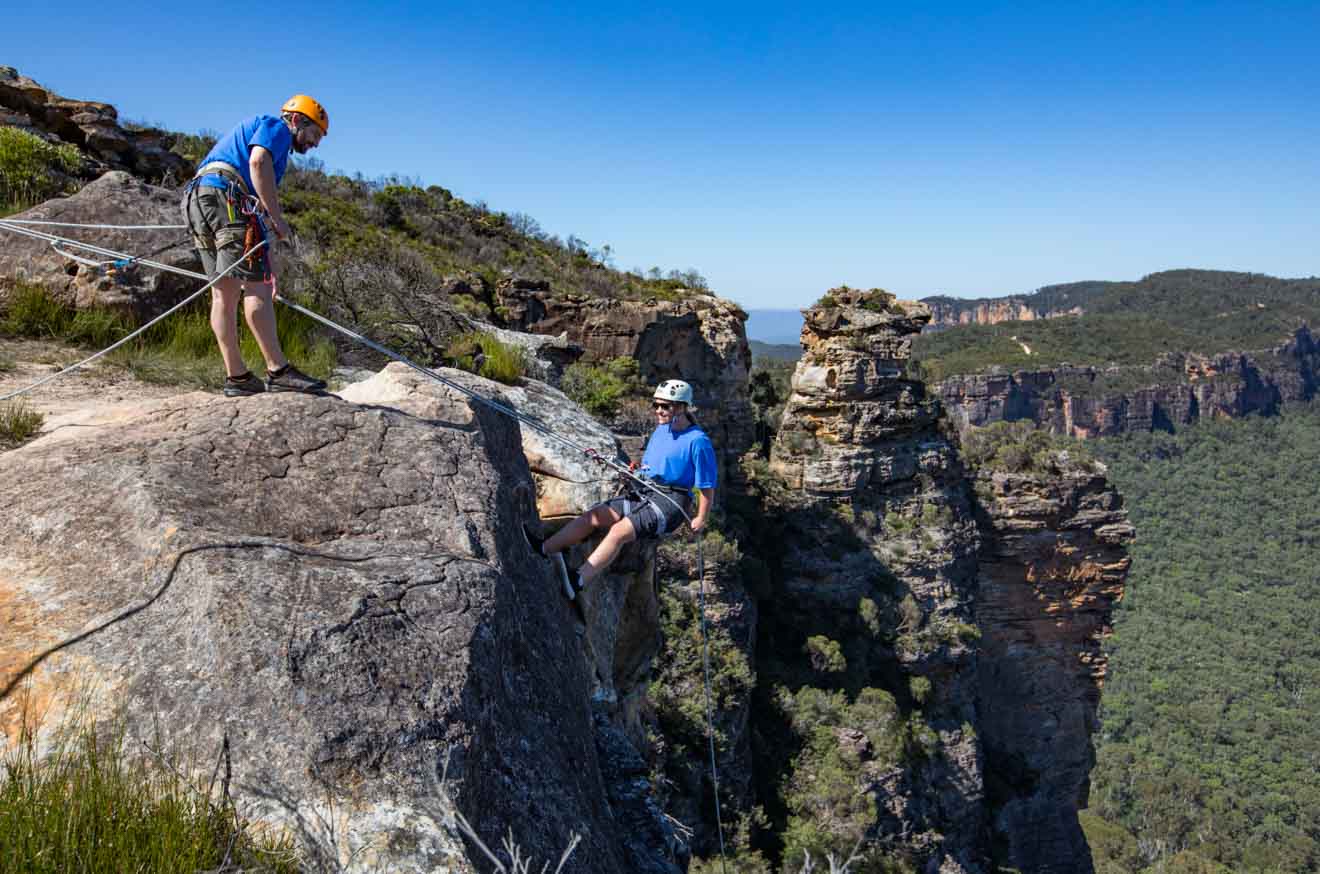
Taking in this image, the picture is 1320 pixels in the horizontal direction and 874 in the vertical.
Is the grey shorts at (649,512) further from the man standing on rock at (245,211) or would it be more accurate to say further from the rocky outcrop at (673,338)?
the rocky outcrop at (673,338)

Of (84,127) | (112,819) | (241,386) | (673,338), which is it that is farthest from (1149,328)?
(112,819)

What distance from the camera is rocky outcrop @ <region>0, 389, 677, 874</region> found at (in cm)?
200

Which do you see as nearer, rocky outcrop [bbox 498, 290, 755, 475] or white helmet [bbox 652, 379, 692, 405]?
white helmet [bbox 652, 379, 692, 405]

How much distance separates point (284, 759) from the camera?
1.98 m

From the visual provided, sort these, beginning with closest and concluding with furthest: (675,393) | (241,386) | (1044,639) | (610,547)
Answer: (241,386)
(610,547)
(675,393)
(1044,639)

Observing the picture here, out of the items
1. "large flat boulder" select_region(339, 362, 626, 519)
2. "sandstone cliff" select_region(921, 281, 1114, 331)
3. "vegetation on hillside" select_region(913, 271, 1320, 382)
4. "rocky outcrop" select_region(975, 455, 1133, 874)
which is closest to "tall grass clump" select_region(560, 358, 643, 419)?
"large flat boulder" select_region(339, 362, 626, 519)

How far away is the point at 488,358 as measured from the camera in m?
6.82

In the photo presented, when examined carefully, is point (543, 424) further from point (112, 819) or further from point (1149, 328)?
point (1149, 328)

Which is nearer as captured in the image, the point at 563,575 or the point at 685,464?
the point at 563,575

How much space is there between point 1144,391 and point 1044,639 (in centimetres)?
6639

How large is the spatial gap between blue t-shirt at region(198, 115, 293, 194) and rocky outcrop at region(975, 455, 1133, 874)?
1059 inches

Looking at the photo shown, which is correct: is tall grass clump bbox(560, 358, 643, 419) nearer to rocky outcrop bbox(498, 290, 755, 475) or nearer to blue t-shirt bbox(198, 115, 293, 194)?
rocky outcrop bbox(498, 290, 755, 475)

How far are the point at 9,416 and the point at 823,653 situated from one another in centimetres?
2051

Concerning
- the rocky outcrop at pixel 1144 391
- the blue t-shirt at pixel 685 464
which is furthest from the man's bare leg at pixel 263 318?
the rocky outcrop at pixel 1144 391
